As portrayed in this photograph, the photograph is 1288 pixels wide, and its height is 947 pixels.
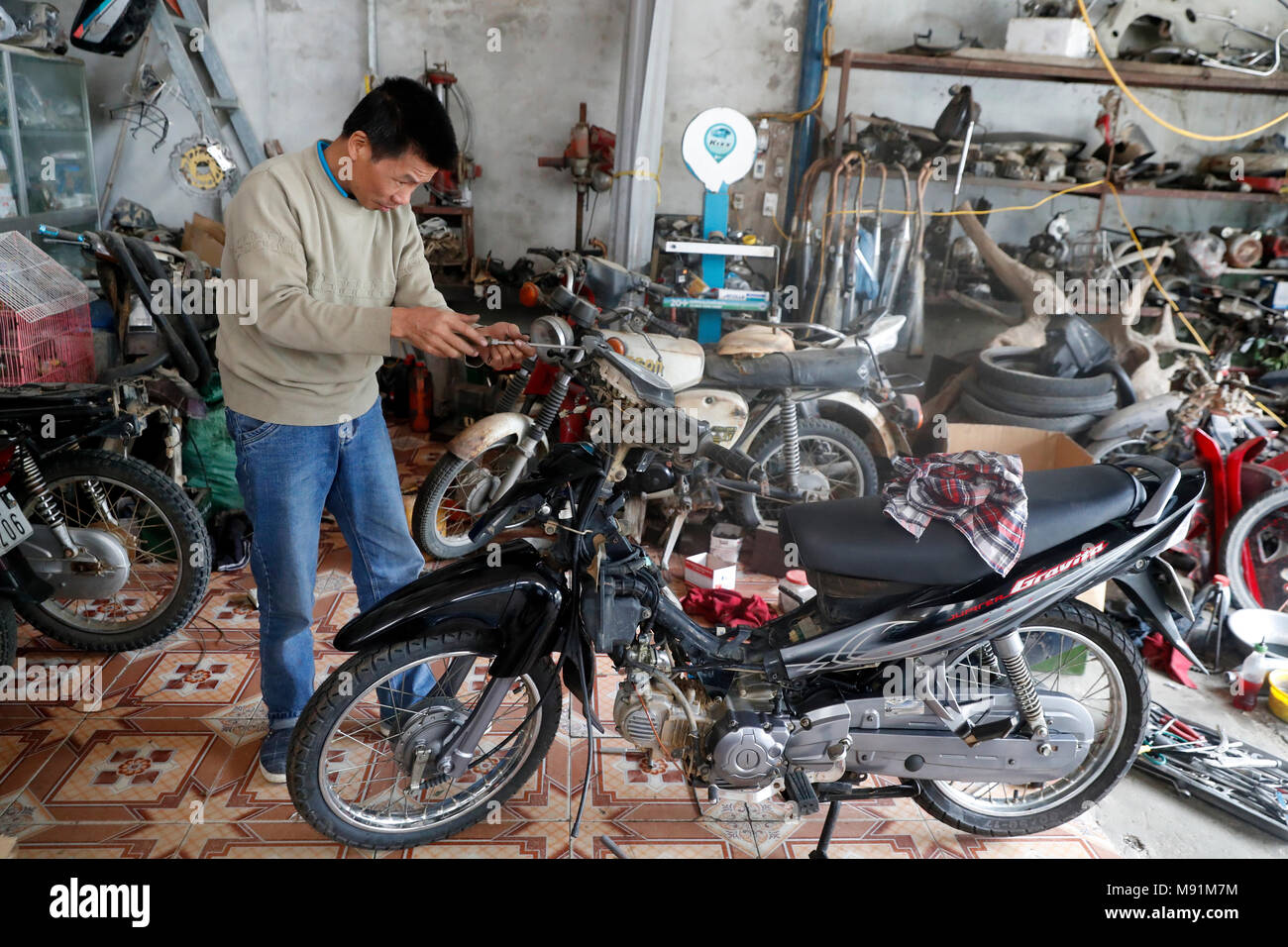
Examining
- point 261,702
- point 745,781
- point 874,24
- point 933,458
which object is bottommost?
point 261,702

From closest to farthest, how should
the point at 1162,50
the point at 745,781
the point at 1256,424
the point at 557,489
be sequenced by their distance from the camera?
the point at 557,489 < the point at 745,781 < the point at 1256,424 < the point at 1162,50

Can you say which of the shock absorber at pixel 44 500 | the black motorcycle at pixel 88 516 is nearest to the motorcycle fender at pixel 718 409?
the black motorcycle at pixel 88 516

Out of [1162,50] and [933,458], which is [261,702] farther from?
[1162,50]

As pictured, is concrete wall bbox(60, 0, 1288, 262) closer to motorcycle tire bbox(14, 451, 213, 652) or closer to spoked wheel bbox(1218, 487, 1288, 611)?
spoked wheel bbox(1218, 487, 1288, 611)

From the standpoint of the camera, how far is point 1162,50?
4.79 m

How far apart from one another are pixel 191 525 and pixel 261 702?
1.98 feet

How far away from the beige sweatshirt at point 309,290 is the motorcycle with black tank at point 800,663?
48cm

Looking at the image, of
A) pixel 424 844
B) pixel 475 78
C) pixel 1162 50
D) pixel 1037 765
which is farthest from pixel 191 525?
pixel 1162 50

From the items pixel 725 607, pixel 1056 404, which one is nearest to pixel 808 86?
pixel 1056 404

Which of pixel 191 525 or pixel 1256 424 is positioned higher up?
pixel 1256 424

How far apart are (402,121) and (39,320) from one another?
6.51 ft

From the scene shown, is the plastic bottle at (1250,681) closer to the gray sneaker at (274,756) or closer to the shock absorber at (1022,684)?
the shock absorber at (1022,684)
